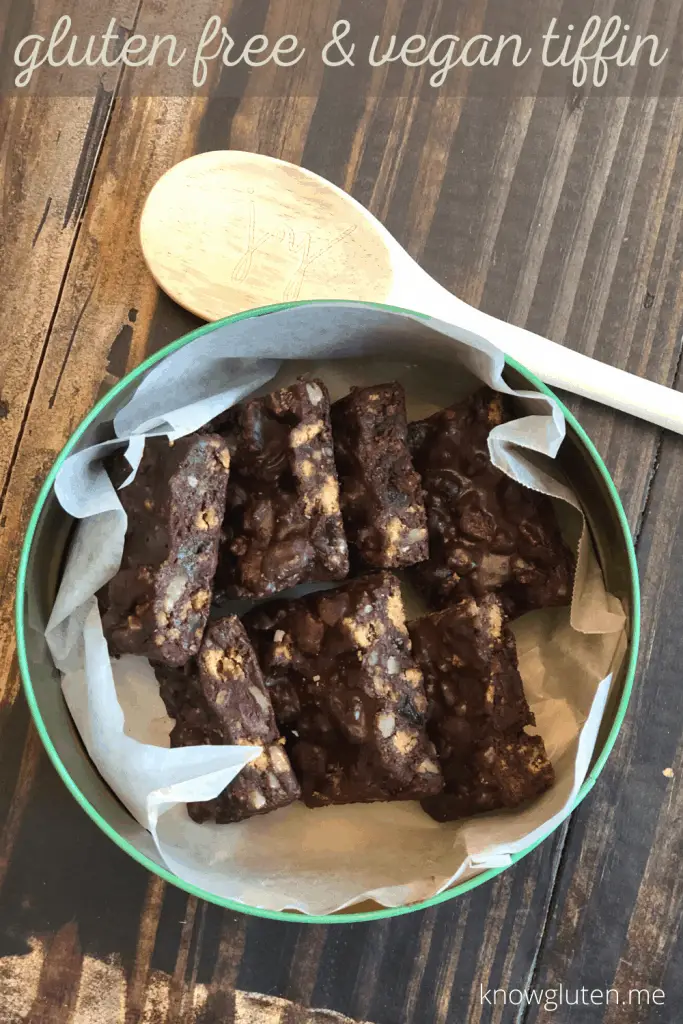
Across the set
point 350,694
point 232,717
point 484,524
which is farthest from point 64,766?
point 484,524

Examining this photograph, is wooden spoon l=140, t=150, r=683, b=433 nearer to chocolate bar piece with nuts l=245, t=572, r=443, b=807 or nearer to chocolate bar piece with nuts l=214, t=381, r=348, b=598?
chocolate bar piece with nuts l=214, t=381, r=348, b=598

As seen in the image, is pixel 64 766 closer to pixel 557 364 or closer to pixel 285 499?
pixel 285 499

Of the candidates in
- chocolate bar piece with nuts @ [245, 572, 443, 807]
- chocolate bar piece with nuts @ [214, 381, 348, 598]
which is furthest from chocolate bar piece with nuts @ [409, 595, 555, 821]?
chocolate bar piece with nuts @ [214, 381, 348, 598]

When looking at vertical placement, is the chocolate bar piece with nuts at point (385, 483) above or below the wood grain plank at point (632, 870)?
above

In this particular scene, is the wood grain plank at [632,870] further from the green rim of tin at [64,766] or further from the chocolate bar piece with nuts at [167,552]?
the chocolate bar piece with nuts at [167,552]

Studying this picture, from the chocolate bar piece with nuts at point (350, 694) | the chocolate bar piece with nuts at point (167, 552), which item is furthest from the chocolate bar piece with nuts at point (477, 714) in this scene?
the chocolate bar piece with nuts at point (167, 552)

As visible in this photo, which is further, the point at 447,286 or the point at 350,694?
the point at 447,286
